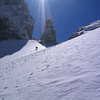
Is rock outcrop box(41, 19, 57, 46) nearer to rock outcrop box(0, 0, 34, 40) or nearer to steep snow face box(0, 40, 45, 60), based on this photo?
rock outcrop box(0, 0, 34, 40)

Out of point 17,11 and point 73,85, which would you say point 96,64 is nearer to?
point 73,85

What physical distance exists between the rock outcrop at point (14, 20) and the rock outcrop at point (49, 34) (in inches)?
279

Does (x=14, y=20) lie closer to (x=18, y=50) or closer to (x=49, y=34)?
(x=49, y=34)

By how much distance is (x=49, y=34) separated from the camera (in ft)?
312

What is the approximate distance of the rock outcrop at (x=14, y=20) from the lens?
7790cm

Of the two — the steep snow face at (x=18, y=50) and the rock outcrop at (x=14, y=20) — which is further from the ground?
the rock outcrop at (x=14, y=20)

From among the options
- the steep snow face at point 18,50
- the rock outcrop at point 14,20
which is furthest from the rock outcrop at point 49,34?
the steep snow face at point 18,50

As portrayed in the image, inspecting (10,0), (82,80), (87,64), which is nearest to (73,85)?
(82,80)

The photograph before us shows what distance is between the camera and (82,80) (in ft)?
26.7

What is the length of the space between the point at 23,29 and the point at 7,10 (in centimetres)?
1179

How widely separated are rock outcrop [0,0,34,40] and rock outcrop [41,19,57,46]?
708 centimetres

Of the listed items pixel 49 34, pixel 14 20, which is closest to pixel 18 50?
pixel 14 20

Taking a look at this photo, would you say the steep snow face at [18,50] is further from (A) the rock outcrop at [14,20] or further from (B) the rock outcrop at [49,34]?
(B) the rock outcrop at [49,34]

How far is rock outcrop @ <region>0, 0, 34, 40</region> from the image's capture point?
7790 cm
